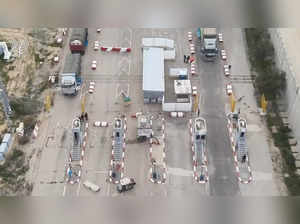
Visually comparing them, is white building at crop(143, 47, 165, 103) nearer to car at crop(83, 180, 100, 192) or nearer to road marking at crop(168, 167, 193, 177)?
road marking at crop(168, 167, 193, 177)

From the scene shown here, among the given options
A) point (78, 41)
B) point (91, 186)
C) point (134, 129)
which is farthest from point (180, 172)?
point (78, 41)

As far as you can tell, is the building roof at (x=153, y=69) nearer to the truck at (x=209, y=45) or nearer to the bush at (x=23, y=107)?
the truck at (x=209, y=45)

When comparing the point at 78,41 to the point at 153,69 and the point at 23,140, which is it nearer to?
the point at 153,69

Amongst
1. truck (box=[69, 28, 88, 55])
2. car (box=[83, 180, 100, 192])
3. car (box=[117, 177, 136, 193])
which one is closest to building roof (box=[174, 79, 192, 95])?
car (box=[117, 177, 136, 193])

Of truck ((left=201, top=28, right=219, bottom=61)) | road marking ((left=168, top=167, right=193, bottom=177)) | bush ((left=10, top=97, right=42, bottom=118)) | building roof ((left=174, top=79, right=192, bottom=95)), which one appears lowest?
road marking ((left=168, top=167, right=193, bottom=177))

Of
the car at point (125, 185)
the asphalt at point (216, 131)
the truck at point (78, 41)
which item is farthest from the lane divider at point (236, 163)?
the truck at point (78, 41)

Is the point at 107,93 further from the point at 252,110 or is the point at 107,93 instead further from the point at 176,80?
the point at 252,110
